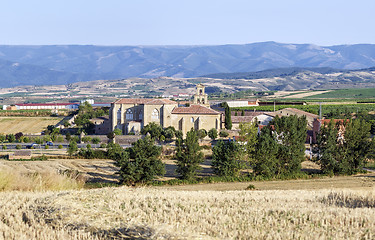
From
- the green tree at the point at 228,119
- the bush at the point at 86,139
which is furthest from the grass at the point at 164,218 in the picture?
the green tree at the point at 228,119

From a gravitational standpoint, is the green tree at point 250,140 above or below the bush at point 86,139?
above

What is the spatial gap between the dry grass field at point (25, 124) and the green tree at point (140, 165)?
112ft

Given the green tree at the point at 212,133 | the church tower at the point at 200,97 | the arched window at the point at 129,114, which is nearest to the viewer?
the green tree at the point at 212,133

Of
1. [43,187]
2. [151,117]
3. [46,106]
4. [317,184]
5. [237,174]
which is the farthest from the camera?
[46,106]

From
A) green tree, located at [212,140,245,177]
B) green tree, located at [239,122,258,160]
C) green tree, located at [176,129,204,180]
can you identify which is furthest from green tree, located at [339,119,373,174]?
green tree, located at [176,129,204,180]

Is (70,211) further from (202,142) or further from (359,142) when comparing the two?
(202,142)

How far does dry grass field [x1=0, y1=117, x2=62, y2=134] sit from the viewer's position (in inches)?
2474

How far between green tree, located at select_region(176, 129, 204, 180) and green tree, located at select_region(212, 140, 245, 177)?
1028 mm

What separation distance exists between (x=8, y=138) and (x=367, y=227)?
45201mm

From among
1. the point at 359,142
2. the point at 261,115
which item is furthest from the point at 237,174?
the point at 261,115

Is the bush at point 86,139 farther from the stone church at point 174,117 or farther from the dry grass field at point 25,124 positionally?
the dry grass field at point 25,124

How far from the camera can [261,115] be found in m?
57.3

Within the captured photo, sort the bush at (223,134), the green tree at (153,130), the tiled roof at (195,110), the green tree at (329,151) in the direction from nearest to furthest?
1. the green tree at (329,151)
2. the green tree at (153,130)
3. the bush at (223,134)
4. the tiled roof at (195,110)

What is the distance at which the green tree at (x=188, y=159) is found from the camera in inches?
1196
